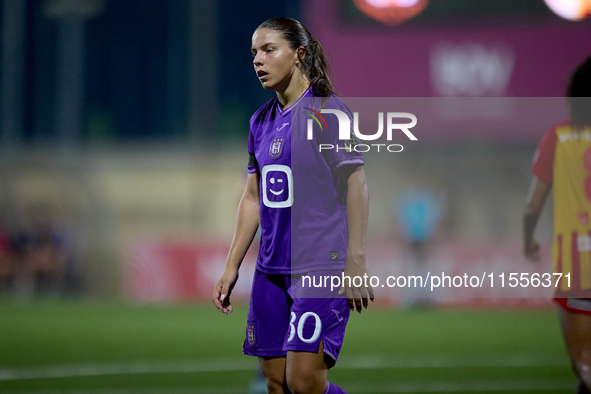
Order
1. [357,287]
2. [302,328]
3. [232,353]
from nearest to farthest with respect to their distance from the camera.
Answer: [357,287] → [302,328] → [232,353]

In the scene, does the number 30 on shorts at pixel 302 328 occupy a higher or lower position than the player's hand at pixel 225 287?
lower

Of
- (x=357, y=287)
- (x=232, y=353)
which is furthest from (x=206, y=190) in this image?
(x=357, y=287)

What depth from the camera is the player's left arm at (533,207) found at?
3.85 m

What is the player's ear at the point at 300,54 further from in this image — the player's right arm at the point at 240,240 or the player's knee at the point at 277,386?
the player's knee at the point at 277,386

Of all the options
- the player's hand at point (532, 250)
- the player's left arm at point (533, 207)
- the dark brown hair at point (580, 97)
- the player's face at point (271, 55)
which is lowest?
the player's hand at point (532, 250)

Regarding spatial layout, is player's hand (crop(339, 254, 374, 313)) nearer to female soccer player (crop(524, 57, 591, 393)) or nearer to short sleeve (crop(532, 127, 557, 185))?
female soccer player (crop(524, 57, 591, 393))

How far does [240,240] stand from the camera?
3910mm

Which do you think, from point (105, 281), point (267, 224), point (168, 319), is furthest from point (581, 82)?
point (105, 281)

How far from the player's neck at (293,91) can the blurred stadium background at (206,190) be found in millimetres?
364

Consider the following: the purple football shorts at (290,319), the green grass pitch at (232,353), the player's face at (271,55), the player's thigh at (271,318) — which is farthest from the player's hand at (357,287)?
the green grass pitch at (232,353)

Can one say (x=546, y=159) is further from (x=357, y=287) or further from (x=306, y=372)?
(x=306, y=372)

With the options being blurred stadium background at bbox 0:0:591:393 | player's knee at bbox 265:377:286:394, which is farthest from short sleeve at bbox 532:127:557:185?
player's knee at bbox 265:377:286:394

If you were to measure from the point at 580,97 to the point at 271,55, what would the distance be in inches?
58.1

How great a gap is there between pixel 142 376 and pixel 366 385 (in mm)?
2119
